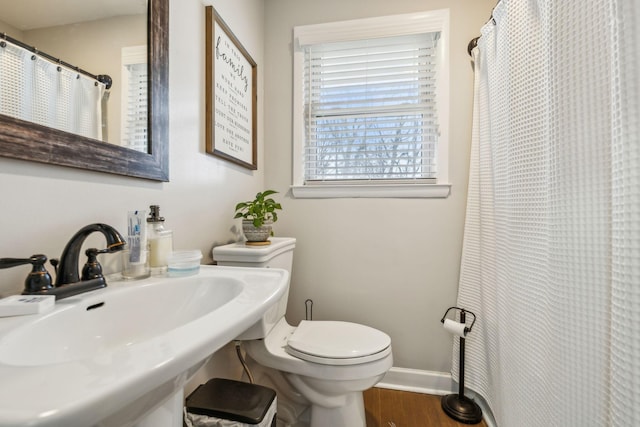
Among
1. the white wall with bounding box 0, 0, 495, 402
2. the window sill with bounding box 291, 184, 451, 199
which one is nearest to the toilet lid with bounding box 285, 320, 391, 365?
the white wall with bounding box 0, 0, 495, 402

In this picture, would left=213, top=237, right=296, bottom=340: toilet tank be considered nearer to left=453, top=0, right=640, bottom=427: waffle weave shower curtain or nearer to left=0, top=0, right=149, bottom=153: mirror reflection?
left=0, top=0, right=149, bottom=153: mirror reflection

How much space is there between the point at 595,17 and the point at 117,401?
3.70 feet

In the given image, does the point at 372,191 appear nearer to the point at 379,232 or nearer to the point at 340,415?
the point at 379,232

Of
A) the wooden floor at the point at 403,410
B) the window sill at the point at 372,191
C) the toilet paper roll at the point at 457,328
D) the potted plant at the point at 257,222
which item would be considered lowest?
the wooden floor at the point at 403,410

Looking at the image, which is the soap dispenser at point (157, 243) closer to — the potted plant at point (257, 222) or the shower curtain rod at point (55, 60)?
the shower curtain rod at point (55, 60)

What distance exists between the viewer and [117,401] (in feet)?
0.86

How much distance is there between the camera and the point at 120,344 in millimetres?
591

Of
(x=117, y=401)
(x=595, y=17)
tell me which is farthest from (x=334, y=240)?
(x=117, y=401)

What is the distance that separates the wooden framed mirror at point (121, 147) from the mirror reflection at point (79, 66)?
20mm

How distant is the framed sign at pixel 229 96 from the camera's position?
116 centimetres

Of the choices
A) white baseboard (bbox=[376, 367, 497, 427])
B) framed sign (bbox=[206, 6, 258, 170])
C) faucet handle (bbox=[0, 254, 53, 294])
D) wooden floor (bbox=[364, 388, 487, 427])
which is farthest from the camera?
white baseboard (bbox=[376, 367, 497, 427])

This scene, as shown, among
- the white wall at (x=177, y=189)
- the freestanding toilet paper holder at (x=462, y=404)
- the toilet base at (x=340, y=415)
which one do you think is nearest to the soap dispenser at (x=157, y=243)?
the white wall at (x=177, y=189)

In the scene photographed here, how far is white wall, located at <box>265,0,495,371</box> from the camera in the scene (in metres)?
1.54

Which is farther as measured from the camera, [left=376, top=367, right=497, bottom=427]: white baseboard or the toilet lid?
[left=376, top=367, right=497, bottom=427]: white baseboard
